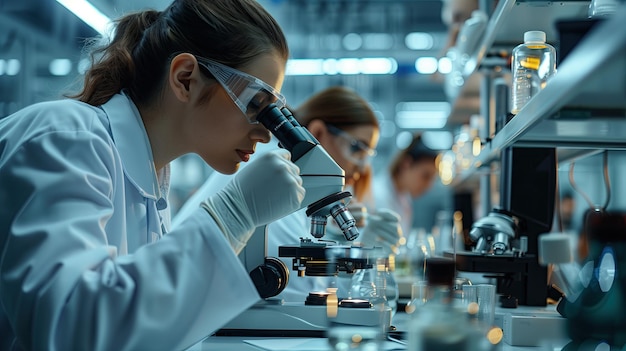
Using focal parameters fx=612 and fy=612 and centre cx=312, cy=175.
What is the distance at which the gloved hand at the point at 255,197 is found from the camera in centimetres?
138

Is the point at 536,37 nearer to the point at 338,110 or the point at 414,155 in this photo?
the point at 338,110

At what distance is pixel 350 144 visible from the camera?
3162 mm

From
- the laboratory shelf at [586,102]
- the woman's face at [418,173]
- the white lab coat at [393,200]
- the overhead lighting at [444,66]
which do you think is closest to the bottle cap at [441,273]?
the laboratory shelf at [586,102]

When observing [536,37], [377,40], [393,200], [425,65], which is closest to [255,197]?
[536,37]

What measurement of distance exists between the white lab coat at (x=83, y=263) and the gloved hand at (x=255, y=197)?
9 cm

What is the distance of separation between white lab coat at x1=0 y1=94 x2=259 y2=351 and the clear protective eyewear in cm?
184

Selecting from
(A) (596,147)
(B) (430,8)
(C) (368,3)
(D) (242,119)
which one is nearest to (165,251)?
(D) (242,119)

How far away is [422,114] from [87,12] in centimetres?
848

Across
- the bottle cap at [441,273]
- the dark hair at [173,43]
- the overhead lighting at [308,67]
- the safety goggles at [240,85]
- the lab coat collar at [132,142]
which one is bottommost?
the bottle cap at [441,273]

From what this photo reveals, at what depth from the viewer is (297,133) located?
1.59m

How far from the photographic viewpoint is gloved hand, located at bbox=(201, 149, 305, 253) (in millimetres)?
1383

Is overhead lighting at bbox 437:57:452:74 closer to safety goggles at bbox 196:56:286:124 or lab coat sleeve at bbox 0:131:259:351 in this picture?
safety goggles at bbox 196:56:286:124

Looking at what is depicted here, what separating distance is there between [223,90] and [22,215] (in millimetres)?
611

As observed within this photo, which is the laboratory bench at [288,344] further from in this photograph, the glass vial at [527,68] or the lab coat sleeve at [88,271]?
the glass vial at [527,68]
